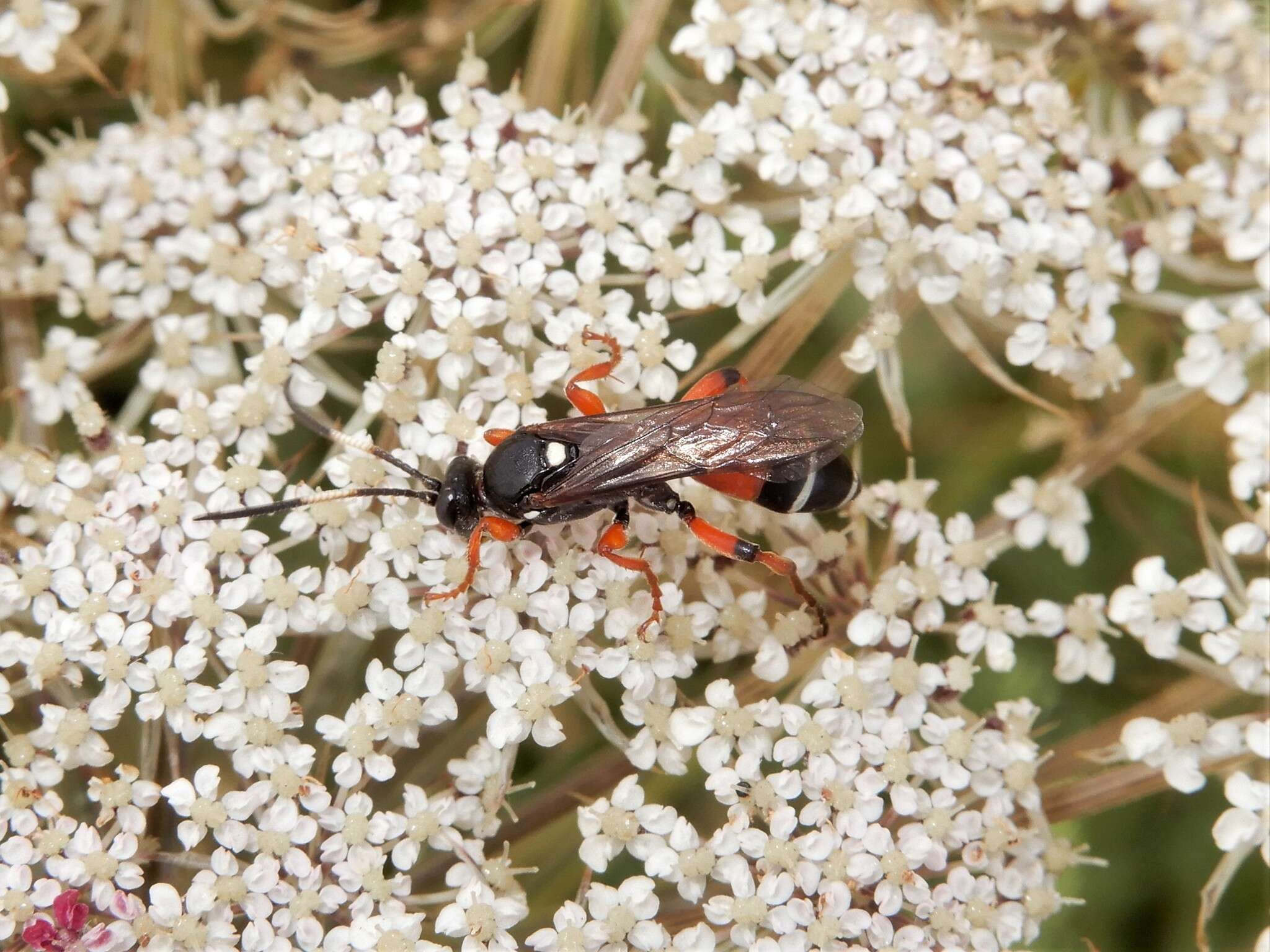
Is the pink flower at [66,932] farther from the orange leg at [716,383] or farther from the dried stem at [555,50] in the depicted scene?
the dried stem at [555,50]

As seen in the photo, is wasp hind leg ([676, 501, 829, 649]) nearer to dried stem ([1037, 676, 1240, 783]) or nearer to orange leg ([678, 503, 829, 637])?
orange leg ([678, 503, 829, 637])

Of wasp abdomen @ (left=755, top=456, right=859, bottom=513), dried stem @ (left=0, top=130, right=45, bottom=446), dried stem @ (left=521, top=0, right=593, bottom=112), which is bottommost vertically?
dried stem @ (left=0, top=130, right=45, bottom=446)

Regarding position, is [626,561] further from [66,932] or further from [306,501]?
[66,932]

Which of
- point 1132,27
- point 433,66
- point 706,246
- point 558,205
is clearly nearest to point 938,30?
point 1132,27

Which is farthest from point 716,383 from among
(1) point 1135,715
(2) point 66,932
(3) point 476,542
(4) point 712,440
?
(2) point 66,932

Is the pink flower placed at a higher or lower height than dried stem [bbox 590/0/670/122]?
lower

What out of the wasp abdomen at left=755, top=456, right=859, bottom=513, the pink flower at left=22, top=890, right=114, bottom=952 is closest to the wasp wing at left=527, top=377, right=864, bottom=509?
the wasp abdomen at left=755, top=456, right=859, bottom=513
